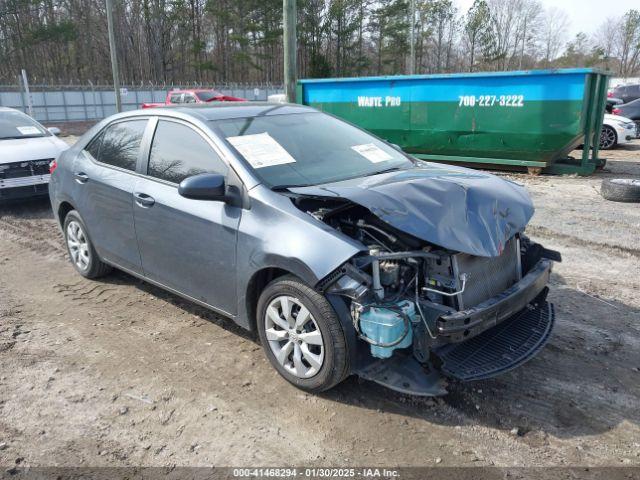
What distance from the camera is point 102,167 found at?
476 cm

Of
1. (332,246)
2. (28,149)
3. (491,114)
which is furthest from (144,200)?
(491,114)

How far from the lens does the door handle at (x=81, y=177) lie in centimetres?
491

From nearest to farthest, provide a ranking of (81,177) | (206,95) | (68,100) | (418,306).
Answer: (418,306) → (81,177) → (206,95) → (68,100)

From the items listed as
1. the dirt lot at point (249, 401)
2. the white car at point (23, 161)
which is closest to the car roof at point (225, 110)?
the dirt lot at point (249, 401)

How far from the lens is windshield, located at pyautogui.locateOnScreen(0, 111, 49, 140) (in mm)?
8836

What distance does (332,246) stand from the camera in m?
3.06

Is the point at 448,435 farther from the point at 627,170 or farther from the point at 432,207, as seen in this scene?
→ the point at 627,170

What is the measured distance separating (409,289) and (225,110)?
2137 millimetres

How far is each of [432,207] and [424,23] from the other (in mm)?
69994

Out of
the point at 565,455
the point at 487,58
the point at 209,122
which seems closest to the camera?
the point at 565,455

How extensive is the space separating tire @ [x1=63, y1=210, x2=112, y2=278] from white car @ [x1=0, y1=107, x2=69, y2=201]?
3187 mm

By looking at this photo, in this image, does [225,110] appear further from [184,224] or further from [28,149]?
[28,149]

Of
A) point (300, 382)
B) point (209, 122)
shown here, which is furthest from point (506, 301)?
point (209, 122)

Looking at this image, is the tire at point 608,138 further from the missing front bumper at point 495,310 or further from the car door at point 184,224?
the car door at point 184,224
